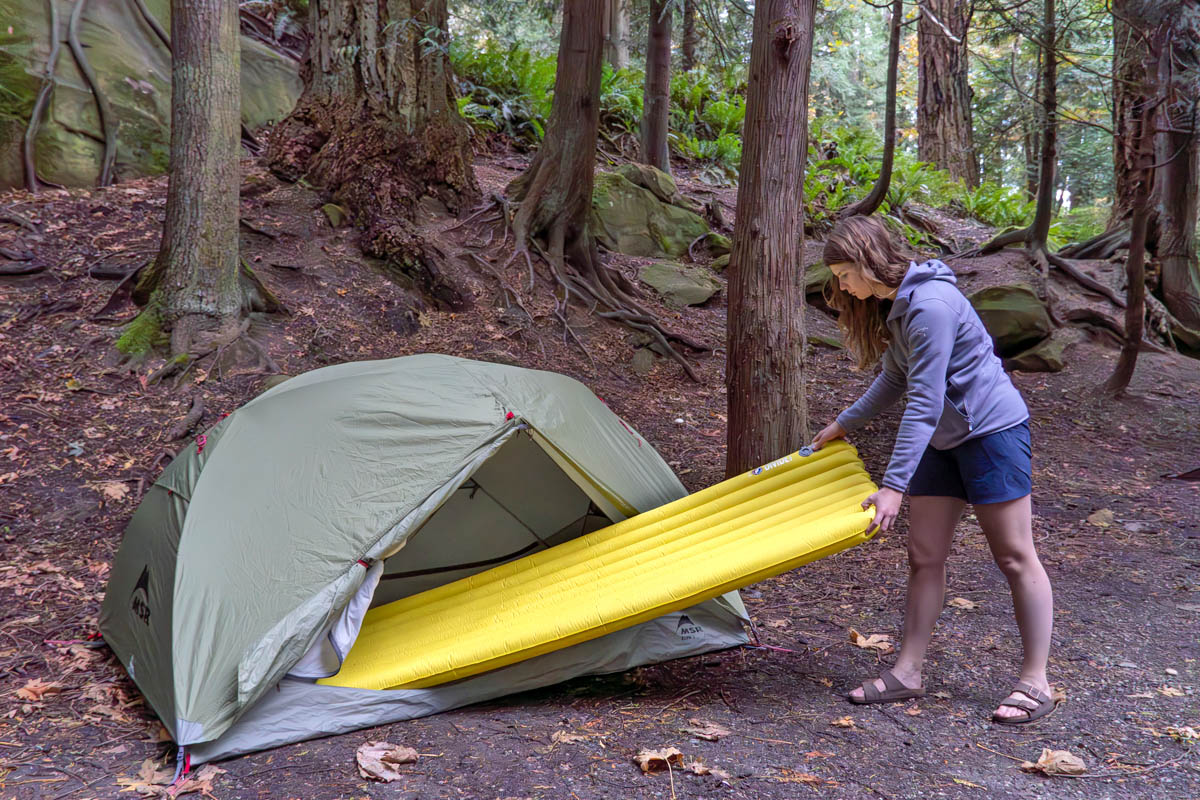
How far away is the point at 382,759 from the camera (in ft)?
9.12

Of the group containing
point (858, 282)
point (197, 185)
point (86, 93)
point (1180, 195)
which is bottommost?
point (858, 282)

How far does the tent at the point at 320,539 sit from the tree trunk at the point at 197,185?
8.05ft

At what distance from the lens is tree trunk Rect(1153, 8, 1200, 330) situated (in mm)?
6480

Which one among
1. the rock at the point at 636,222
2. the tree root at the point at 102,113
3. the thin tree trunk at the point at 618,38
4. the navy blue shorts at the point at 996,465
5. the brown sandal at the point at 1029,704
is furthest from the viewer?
the thin tree trunk at the point at 618,38

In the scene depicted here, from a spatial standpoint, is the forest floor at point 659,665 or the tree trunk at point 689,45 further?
the tree trunk at point 689,45

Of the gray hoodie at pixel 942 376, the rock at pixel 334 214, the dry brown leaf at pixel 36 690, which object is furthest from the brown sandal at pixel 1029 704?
the rock at pixel 334 214

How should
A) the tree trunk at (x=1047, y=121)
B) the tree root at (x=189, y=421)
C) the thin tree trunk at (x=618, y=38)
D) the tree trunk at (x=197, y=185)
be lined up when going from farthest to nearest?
1. the thin tree trunk at (x=618, y=38)
2. the tree trunk at (x=1047, y=121)
3. the tree trunk at (x=197, y=185)
4. the tree root at (x=189, y=421)

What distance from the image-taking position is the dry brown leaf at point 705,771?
258cm

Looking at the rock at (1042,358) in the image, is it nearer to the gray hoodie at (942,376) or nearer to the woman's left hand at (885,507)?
the gray hoodie at (942,376)

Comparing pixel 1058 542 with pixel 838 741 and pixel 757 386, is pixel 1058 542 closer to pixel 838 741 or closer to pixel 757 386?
pixel 757 386

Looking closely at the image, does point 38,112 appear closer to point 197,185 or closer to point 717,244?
point 197,185

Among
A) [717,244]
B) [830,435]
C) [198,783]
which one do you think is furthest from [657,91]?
[198,783]

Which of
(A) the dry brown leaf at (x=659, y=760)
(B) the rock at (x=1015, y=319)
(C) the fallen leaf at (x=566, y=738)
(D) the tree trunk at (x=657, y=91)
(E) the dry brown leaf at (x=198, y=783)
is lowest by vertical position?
(E) the dry brown leaf at (x=198, y=783)

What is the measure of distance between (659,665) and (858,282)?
188 centimetres
